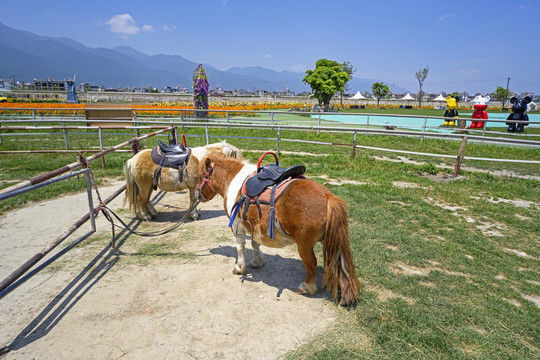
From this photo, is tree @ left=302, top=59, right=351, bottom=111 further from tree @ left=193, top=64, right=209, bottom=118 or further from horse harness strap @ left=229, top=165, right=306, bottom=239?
horse harness strap @ left=229, top=165, right=306, bottom=239

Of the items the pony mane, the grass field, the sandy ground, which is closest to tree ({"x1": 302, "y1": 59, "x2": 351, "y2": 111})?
the grass field

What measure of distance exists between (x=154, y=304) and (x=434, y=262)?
3508 mm

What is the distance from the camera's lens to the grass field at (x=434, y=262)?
241cm

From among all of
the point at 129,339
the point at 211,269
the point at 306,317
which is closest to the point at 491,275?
the point at 306,317

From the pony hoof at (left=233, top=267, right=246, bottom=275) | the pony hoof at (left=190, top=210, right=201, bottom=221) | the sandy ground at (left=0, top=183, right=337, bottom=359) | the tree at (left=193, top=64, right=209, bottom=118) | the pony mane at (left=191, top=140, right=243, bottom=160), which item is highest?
the tree at (left=193, top=64, right=209, bottom=118)

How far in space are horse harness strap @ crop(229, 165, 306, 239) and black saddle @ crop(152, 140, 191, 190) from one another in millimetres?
2005

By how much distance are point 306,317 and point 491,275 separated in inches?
95.6

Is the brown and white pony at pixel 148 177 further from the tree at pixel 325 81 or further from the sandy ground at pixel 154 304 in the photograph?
the tree at pixel 325 81

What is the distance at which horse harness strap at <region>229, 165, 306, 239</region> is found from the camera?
114 inches

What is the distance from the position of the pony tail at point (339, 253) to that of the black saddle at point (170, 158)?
9.47 feet

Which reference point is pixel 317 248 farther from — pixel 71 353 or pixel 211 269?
pixel 71 353

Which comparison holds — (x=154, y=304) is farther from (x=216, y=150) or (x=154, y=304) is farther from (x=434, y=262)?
(x=434, y=262)

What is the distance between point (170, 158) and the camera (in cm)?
474

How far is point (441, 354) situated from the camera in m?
2.27
